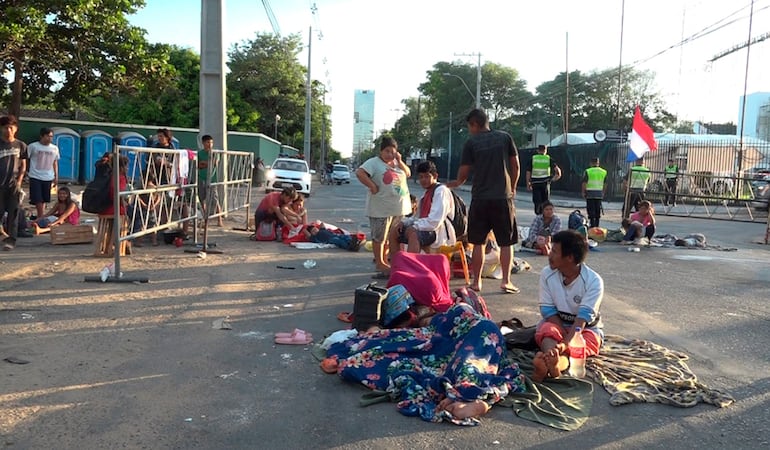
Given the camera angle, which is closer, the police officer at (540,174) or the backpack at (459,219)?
the backpack at (459,219)

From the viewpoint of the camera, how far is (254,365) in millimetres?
4508

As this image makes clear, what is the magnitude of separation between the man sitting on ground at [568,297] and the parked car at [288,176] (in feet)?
60.4

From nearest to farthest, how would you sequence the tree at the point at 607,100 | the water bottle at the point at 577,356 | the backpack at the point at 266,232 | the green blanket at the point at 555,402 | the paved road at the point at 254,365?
the paved road at the point at 254,365 < the green blanket at the point at 555,402 < the water bottle at the point at 577,356 < the backpack at the point at 266,232 < the tree at the point at 607,100

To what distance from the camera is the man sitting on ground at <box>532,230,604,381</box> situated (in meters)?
4.42

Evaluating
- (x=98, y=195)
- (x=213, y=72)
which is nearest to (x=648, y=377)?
(x=98, y=195)

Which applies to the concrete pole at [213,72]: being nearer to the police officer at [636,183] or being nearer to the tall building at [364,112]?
the police officer at [636,183]

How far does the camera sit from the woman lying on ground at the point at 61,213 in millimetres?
10141

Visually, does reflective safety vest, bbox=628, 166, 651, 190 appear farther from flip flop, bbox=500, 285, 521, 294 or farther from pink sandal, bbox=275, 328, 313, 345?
pink sandal, bbox=275, 328, 313, 345

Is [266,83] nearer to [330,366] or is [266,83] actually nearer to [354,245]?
[354,245]

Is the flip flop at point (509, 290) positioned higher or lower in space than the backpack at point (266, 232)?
lower

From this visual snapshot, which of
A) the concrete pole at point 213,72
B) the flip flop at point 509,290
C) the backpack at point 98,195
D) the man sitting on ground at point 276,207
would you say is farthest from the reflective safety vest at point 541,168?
the backpack at point 98,195

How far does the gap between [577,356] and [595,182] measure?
382 inches

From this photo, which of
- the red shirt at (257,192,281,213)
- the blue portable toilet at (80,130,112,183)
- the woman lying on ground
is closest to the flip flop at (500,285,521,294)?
the red shirt at (257,192,281,213)

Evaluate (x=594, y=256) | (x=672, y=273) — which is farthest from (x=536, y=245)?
(x=672, y=273)
